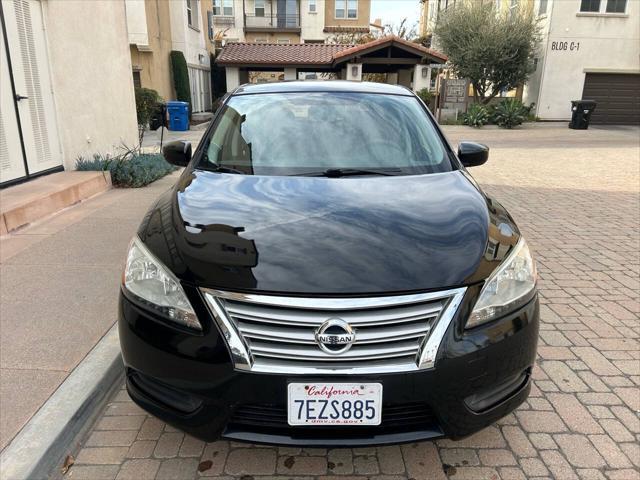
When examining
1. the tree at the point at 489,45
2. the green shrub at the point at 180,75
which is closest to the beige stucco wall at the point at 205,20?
the green shrub at the point at 180,75

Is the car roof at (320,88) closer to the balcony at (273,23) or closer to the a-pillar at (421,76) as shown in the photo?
the a-pillar at (421,76)

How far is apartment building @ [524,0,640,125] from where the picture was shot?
2134cm

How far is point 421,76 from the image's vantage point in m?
23.1

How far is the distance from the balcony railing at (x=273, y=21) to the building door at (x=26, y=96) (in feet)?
134

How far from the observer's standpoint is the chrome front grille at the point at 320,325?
6.22ft

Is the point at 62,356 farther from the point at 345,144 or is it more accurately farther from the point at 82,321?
the point at 345,144

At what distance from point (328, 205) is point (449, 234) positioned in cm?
60

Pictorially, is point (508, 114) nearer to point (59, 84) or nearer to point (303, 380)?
point (59, 84)

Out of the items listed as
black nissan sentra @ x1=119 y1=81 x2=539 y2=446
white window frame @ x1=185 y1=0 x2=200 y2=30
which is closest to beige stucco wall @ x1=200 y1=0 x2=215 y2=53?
white window frame @ x1=185 y1=0 x2=200 y2=30

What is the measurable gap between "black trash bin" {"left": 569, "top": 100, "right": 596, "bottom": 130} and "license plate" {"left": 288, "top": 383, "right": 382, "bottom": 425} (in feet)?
70.1

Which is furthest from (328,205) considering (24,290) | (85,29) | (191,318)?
(85,29)

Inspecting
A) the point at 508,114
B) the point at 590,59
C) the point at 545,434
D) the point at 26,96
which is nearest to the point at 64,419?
the point at 545,434

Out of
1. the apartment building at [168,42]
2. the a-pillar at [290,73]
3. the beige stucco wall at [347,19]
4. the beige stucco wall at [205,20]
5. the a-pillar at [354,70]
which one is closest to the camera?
the apartment building at [168,42]

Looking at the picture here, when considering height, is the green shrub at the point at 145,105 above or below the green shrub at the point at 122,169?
above
